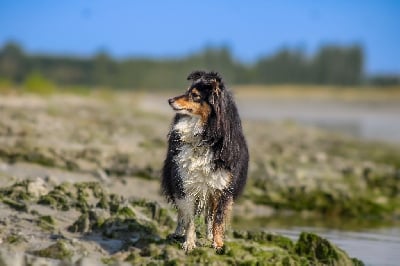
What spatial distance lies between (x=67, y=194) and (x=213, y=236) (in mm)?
2925

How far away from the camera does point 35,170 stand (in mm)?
13961

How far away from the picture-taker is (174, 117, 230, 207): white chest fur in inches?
322

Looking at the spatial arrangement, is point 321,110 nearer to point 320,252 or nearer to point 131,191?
point 131,191

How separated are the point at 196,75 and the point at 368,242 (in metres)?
4.61

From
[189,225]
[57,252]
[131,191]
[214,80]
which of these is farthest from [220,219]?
[131,191]

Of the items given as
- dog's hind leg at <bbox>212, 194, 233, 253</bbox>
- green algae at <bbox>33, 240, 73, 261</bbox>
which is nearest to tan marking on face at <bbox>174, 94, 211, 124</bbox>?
dog's hind leg at <bbox>212, 194, 233, 253</bbox>

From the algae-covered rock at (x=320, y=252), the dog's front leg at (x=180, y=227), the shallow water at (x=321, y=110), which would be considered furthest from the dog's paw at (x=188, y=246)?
the shallow water at (x=321, y=110)

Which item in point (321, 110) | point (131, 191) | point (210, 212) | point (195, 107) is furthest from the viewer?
point (321, 110)

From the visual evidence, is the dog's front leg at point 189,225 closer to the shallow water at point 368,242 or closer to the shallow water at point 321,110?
the shallow water at point 368,242

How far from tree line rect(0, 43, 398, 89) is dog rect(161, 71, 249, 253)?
74.3 m

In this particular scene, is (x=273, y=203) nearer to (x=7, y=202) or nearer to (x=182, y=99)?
(x=7, y=202)

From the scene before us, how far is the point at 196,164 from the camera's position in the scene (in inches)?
324

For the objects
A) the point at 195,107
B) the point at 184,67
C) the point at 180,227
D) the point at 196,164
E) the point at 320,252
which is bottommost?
the point at 320,252

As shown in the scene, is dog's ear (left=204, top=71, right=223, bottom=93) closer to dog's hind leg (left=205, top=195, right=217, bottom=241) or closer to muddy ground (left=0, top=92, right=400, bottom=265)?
dog's hind leg (left=205, top=195, right=217, bottom=241)
